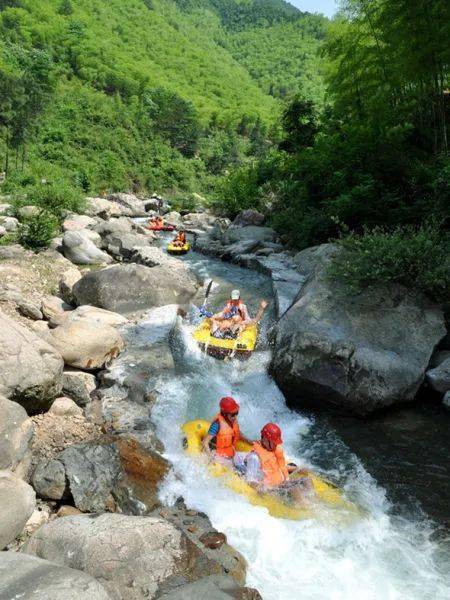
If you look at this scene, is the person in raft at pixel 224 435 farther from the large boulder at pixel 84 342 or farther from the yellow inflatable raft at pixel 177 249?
the yellow inflatable raft at pixel 177 249

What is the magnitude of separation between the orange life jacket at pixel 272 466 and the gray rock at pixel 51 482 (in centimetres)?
194

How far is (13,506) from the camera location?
3502mm

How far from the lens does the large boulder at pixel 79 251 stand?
12773mm

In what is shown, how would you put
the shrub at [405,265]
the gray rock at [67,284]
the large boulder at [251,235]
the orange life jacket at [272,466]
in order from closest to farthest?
the orange life jacket at [272,466] → the shrub at [405,265] → the gray rock at [67,284] → the large boulder at [251,235]

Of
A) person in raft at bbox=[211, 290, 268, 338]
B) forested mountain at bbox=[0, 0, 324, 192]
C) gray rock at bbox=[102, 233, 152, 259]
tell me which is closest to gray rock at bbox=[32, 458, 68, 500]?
person in raft at bbox=[211, 290, 268, 338]

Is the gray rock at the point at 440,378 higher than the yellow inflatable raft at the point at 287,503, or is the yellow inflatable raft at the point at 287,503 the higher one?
the gray rock at the point at 440,378

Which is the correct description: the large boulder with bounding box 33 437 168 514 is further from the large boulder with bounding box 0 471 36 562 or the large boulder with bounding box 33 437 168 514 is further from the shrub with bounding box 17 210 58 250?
the shrub with bounding box 17 210 58 250

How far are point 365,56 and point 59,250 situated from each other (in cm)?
1057

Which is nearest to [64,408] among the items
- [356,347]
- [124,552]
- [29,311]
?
[124,552]

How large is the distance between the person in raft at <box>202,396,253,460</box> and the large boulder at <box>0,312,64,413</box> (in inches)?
74.4

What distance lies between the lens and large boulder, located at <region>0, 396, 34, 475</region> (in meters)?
4.09

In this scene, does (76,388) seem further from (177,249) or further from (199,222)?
(199,222)

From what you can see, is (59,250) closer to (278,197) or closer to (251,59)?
(278,197)

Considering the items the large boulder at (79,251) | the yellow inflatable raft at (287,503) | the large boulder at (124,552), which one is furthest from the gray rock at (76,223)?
the large boulder at (124,552)
